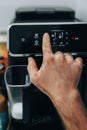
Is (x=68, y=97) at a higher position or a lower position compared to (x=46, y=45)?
lower

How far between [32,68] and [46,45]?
8 cm

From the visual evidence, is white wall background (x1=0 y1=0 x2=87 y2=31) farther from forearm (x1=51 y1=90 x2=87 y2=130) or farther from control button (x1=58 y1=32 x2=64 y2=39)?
forearm (x1=51 y1=90 x2=87 y2=130)

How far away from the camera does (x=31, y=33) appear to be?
27.7 inches

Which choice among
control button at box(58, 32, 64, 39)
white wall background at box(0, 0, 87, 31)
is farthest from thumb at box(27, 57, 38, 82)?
white wall background at box(0, 0, 87, 31)

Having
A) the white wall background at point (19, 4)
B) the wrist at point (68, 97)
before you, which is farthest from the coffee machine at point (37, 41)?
the white wall background at point (19, 4)

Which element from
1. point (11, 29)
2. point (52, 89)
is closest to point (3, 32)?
point (11, 29)

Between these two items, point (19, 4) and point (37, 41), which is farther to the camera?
point (19, 4)

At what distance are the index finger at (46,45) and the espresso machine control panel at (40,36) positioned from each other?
0.02 meters

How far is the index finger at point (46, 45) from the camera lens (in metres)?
0.68

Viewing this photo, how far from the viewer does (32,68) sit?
0.68 m

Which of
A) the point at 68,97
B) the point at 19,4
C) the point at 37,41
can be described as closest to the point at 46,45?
the point at 37,41

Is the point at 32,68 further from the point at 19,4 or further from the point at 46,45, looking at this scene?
the point at 19,4

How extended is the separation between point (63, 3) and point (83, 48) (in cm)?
47

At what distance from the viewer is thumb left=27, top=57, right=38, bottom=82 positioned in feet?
2.17
